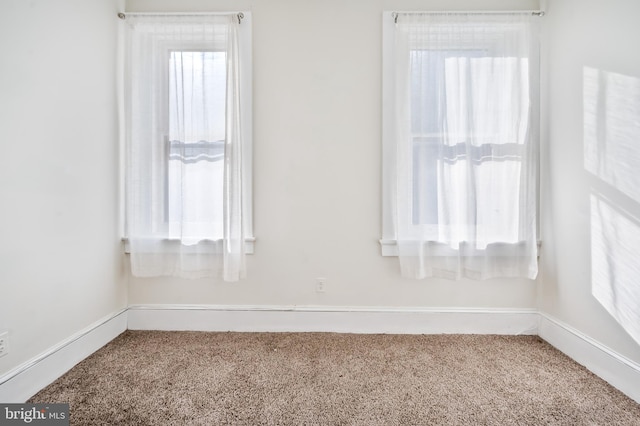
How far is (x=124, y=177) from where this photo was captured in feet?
8.07

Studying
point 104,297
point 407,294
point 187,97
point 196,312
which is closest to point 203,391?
point 196,312

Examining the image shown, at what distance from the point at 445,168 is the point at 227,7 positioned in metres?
2.06

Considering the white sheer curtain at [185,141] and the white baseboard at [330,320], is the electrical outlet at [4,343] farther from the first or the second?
the white sheer curtain at [185,141]

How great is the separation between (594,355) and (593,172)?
3.70ft

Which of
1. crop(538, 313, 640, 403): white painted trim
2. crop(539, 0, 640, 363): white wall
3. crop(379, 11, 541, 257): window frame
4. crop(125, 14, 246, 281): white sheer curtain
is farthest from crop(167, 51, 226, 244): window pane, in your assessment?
crop(538, 313, 640, 403): white painted trim

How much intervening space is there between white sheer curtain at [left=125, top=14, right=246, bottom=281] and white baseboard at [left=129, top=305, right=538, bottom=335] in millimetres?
348

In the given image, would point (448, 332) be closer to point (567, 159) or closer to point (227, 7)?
point (567, 159)

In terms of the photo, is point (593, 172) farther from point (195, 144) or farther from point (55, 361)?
point (55, 361)

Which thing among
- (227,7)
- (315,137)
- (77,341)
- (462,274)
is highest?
(227,7)

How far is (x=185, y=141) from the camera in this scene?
2.35 meters

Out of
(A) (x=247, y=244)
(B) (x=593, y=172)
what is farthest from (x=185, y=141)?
(B) (x=593, y=172)

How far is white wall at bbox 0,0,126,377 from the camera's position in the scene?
5.18 feet

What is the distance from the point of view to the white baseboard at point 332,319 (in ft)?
8.02

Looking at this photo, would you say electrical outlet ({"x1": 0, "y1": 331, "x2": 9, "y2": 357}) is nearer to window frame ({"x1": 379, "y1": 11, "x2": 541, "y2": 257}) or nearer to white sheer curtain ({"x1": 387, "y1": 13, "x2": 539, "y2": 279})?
window frame ({"x1": 379, "y1": 11, "x2": 541, "y2": 257})
